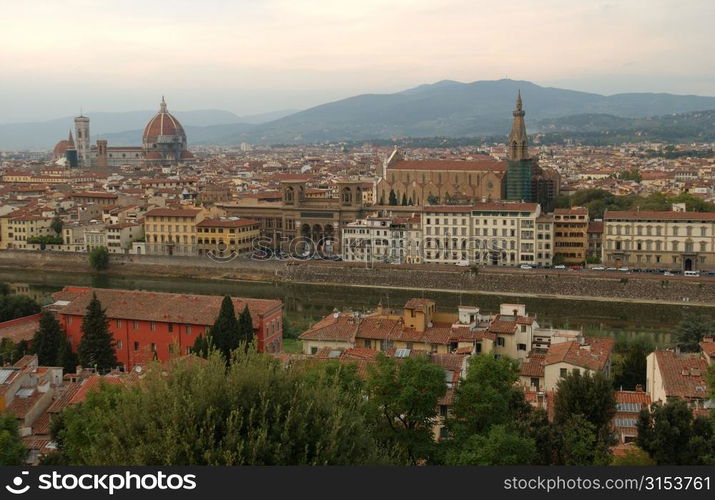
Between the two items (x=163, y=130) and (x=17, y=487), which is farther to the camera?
(x=163, y=130)

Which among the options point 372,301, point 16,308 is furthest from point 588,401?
point 372,301

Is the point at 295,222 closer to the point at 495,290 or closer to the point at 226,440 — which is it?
the point at 495,290

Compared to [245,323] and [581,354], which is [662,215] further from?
[245,323]

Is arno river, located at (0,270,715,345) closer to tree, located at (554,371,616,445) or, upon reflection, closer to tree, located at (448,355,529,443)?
tree, located at (554,371,616,445)

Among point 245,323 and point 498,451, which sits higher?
point 498,451

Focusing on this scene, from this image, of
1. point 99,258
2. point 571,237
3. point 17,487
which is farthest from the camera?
point 99,258

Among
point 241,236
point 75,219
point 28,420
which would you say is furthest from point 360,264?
point 28,420
